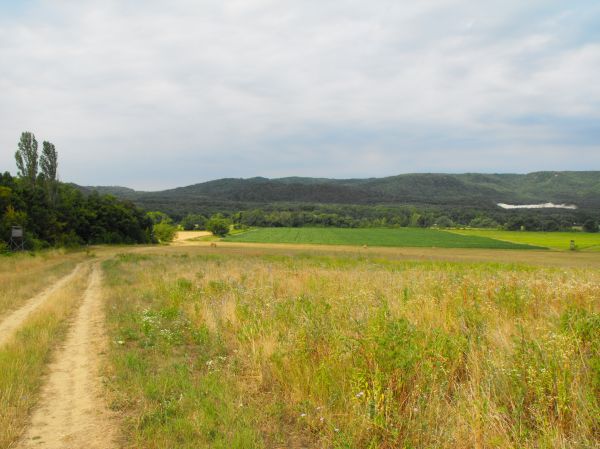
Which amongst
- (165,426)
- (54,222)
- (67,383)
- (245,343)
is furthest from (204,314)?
(54,222)

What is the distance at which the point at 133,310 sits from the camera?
1232 cm

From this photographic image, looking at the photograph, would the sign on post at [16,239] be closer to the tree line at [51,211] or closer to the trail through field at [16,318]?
the tree line at [51,211]

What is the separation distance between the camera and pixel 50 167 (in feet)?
211

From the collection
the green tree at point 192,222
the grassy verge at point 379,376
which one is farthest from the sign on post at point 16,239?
the green tree at point 192,222

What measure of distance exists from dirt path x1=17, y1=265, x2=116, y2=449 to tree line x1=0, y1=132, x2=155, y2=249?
47169mm

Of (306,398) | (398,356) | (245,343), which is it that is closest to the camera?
(398,356)

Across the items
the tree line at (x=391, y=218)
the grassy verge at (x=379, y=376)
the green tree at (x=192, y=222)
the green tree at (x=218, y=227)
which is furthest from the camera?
the green tree at (x=192, y=222)

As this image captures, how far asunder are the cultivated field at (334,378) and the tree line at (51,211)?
48793 mm

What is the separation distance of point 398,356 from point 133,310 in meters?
9.70

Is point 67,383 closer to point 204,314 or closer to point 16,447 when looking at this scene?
point 16,447

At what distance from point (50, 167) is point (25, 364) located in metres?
68.1

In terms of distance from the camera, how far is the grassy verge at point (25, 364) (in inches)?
198

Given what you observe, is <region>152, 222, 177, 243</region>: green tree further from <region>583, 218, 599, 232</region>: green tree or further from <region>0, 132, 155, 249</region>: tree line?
<region>583, 218, 599, 232</region>: green tree

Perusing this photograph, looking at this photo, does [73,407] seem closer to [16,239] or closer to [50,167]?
[16,239]
